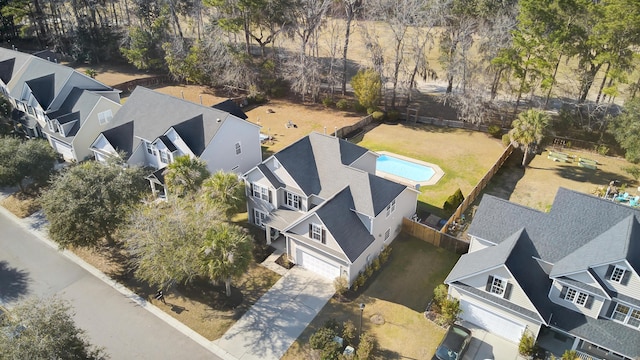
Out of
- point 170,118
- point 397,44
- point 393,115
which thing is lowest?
point 393,115

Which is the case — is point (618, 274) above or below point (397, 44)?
below

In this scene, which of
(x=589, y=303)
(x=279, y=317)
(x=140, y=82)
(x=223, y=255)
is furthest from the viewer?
(x=140, y=82)

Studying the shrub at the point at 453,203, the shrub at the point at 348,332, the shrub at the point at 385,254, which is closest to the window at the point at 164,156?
the shrub at the point at 385,254

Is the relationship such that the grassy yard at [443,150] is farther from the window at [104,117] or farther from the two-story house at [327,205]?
the window at [104,117]

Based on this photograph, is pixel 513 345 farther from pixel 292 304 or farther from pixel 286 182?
pixel 286 182

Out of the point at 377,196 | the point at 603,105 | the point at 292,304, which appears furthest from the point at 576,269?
the point at 603,105

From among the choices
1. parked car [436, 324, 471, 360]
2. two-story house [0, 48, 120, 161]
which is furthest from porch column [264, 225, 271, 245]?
two-story house [0, 48, 120, 161]

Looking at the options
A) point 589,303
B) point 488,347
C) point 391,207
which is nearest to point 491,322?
point 488,347

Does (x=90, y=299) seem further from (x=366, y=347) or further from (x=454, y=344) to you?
(x=454, y=344)
